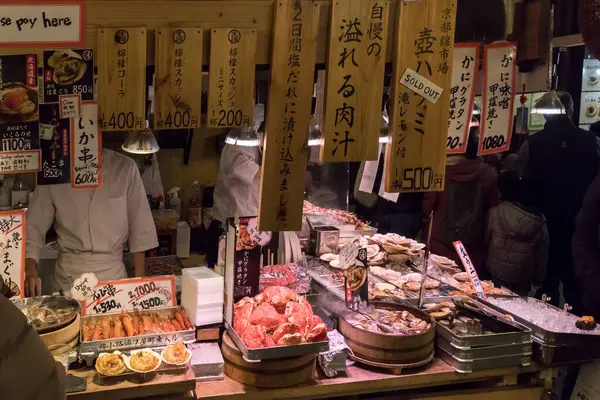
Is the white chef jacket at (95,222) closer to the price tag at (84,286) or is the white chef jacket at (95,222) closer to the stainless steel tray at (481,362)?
the price tag at (84,286)

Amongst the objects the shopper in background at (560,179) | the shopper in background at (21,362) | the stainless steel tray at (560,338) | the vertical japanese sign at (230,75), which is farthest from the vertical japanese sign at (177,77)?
the shopper in background at (560,179)

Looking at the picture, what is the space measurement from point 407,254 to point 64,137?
119 inches

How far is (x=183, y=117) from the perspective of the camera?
270cm

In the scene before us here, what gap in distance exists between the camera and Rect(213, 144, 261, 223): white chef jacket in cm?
712

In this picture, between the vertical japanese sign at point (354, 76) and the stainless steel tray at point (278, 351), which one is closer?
the vertical japanese sign at point (354, 76)

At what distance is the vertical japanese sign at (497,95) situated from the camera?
3346 millimetres

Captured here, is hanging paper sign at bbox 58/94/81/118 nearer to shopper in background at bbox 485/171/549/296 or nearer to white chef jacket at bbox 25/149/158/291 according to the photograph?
white chef jacket at bbox 25/149/158/291

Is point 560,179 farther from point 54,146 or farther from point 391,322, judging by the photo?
point 54,146

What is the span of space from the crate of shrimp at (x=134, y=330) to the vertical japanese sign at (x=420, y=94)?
4.42ft

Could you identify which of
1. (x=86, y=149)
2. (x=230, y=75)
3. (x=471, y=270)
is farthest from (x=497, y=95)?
(x=86, y=149)

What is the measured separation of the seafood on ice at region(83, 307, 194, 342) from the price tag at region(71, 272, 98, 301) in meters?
0.14

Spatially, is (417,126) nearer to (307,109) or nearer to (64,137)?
(307,109)

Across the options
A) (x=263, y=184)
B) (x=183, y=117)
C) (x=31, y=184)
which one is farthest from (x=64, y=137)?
(x=31, y=184)

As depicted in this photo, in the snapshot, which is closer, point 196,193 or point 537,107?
point 537,107
